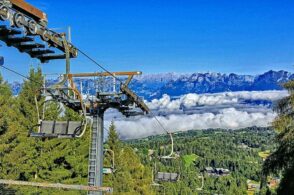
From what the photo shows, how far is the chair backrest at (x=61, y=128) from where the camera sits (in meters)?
11.8

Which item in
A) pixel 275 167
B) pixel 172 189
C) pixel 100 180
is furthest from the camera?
pixel 172 189

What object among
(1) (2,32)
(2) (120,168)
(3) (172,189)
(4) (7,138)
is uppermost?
(1) (2,32)

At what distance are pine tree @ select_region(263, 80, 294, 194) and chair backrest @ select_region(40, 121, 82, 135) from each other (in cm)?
815

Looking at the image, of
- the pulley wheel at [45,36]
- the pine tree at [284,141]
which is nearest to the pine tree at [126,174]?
the pine tree at [284,141]

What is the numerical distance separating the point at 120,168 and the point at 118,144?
4718 millimetres

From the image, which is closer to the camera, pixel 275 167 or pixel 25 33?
pixel 25 33

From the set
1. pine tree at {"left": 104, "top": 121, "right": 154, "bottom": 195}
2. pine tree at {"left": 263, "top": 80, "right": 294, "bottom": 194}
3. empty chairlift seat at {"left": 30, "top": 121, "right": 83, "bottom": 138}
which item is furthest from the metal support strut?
pine tree at {"left": 104, "top": 121, "right": 154, "bottom": 195}

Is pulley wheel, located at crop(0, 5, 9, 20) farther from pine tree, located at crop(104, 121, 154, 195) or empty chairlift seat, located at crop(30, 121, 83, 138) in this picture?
pine tree, located at crop(104, 121, 154, 195)

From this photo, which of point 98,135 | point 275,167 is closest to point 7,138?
point 98,135

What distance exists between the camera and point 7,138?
90.6 feet

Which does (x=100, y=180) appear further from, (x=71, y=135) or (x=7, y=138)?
(x=71, y=135)

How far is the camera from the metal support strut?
71.9 feet

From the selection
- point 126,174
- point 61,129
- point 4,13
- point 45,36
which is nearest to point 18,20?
point 4,13

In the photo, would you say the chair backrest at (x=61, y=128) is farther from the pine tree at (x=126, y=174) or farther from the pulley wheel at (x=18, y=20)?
the pine tree at (x=126, y=174)
